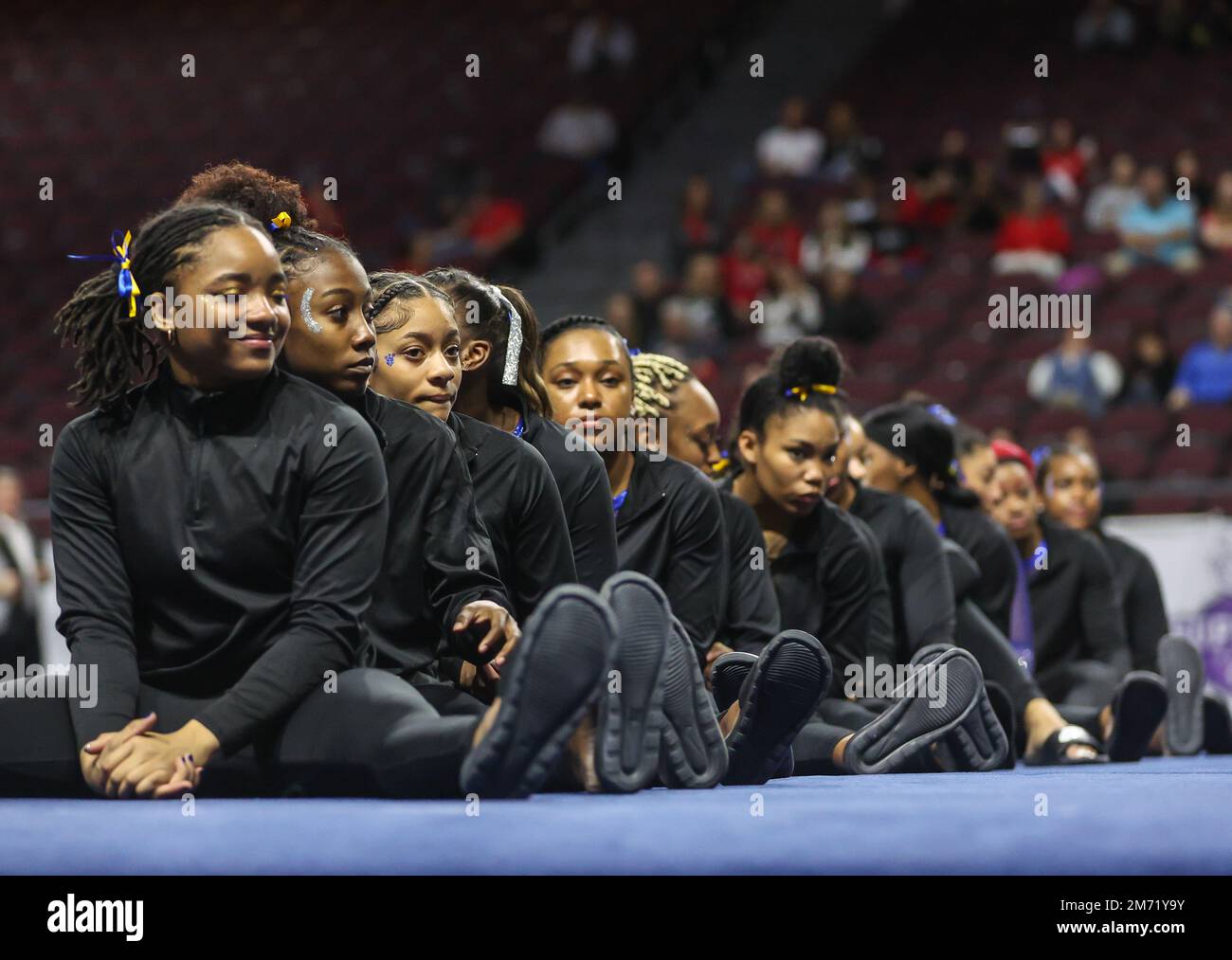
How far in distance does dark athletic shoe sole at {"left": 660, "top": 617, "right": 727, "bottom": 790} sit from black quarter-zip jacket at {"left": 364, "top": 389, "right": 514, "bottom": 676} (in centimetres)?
36

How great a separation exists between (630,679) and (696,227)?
8080mm

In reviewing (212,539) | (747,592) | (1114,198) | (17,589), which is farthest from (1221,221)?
(212,539)

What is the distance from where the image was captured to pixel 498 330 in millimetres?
3342

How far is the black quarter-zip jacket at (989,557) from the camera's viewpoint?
4.79 metres

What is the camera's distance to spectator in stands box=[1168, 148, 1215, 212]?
8773mm

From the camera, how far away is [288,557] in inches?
98.9

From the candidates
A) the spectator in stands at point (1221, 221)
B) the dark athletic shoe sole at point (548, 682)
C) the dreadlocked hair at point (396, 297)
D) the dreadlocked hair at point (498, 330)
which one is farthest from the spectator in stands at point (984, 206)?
the dark athletic shoe sole at point (548, 682)

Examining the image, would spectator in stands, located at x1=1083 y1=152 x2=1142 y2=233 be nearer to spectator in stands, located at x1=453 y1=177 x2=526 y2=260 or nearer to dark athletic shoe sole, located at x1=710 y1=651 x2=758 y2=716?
spectator in stands, located at x1=453 y1=177 x2=526 y2=260

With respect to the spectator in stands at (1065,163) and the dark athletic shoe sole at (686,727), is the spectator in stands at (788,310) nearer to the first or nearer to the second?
the spectator in stands at (1065,163)

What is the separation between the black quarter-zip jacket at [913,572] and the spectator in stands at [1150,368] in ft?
12.8

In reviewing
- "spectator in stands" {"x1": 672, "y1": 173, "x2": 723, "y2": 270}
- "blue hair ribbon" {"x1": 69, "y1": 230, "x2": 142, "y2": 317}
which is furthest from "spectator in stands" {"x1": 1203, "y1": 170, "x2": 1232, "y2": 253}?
"blue hair ribbon" {"x1": 69, "y1": 230, "x2": 142, "y2": 317}
